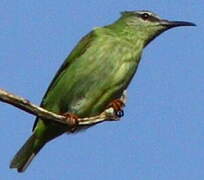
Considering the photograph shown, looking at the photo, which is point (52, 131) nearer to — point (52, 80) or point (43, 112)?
point (52, 80)

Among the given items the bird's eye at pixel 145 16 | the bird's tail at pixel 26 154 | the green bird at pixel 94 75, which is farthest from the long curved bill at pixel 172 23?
the bird's tail at pixel 26 154

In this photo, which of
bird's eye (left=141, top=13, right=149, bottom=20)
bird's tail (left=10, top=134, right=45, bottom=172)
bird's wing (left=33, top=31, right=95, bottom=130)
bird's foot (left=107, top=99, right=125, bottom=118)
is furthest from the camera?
bird's eye (left=141, top=13, right=149, bottom=20)

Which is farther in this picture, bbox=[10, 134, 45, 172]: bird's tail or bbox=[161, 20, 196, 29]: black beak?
bbox=[161, 20, 196, 29]: black beak

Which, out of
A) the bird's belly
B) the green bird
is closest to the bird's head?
the green bird

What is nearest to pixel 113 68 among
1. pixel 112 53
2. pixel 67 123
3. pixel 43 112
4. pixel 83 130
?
pixel 112 53

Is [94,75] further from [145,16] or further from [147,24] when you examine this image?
[145,16]

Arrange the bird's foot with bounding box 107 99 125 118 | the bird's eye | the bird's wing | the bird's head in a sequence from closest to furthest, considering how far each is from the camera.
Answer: the bird's foot with bounding box 107 99 125 118
the bird's wing
the bird's head
the bird's eye

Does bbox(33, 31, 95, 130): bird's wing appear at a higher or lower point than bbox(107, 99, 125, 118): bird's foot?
higher

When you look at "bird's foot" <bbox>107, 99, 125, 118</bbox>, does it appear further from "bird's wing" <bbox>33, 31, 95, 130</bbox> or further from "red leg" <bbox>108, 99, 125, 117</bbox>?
"bird's wing" <bbox>33, 31, 95, 130</bbox>

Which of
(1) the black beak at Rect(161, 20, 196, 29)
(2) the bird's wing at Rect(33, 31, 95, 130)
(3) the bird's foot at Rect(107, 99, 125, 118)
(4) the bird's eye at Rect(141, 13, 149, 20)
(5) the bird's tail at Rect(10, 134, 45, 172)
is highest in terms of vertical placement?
(4) the bird's eye at Rect(141, 13, 149, 20)
